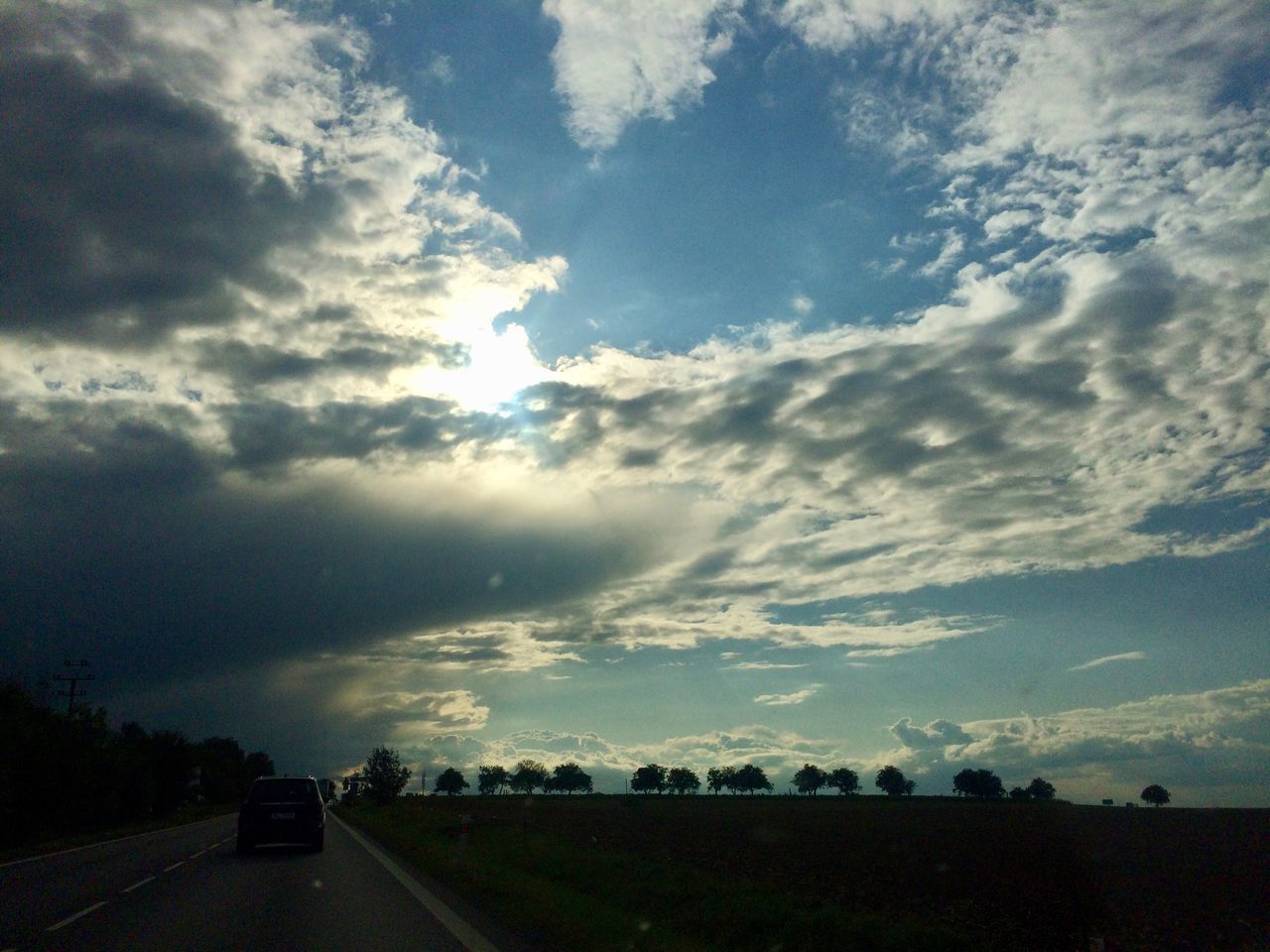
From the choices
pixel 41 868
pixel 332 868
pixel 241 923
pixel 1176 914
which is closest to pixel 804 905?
pixel 241 923

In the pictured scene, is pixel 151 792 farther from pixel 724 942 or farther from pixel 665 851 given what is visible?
pixel 724 942

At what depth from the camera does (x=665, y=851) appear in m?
36.5

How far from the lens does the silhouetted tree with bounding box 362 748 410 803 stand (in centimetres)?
8044

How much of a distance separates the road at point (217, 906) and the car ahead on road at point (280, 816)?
51.4 inches

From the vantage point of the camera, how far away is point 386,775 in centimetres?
8044

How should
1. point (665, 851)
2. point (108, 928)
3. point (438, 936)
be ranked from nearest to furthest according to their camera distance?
point (438, 936), point (108, 928), point (665, 851)

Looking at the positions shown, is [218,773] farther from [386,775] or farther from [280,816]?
[280,816]

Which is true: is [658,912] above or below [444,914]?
below

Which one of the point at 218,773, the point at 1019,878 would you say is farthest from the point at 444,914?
the point at 218,773

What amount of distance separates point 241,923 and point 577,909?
4.75 meters

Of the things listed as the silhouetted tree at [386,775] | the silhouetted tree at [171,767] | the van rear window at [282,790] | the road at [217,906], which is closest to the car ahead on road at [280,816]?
the van rear window at [282,790]

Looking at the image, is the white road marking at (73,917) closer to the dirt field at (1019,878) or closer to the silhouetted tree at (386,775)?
the dirt field at (1019,878)

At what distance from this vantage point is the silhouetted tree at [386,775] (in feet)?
264

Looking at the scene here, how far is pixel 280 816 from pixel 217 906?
494 inches
